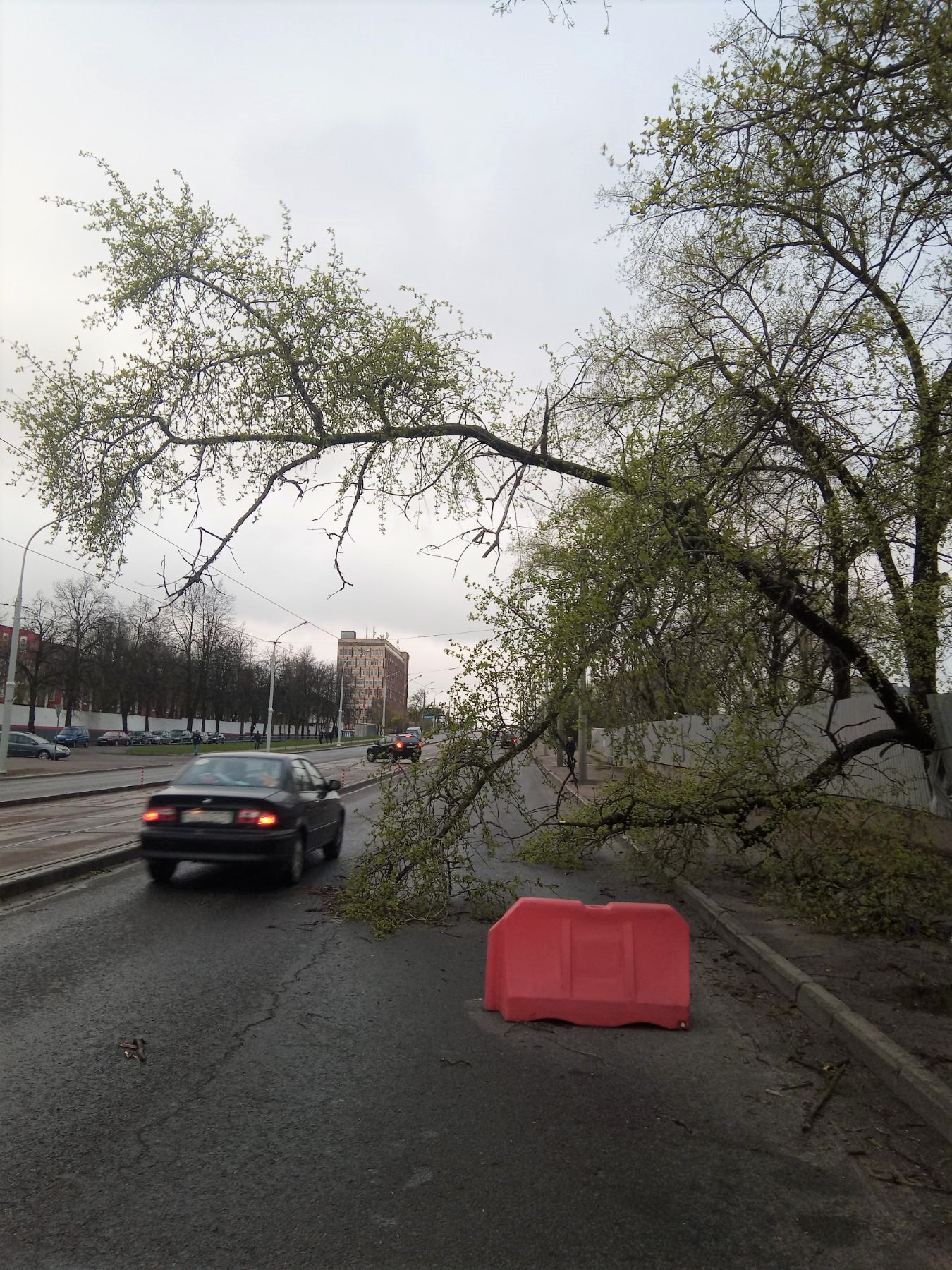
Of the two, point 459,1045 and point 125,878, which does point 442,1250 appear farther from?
point 125,878

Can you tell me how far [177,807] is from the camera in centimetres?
940

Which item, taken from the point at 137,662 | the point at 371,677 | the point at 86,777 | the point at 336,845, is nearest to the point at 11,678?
the point at 86,777

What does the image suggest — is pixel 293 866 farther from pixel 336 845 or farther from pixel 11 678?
pixel 11 678

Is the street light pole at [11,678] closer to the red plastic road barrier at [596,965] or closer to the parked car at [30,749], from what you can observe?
the parked car at [30,749]

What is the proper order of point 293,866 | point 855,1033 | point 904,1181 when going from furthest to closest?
point 293,866 < point 855,1033 < point 904,1181

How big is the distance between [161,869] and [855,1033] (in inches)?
294

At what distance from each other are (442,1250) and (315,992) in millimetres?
3208

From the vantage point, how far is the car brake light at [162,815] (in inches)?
369

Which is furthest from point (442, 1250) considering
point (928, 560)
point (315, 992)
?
point (928, 560)

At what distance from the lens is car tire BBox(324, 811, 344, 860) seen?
12.3 metres

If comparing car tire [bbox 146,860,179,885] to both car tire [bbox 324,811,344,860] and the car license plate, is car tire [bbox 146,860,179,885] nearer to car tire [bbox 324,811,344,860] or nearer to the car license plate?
the car license plate

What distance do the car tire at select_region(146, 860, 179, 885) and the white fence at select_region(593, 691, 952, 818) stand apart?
5178mm

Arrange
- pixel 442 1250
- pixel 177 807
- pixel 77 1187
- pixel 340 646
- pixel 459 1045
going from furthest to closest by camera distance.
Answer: pixel 340 646, pixel 177 807, pixel 459 1045, pixel 77 1187, pixel 442 1250

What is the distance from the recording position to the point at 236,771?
1034 centimetres
